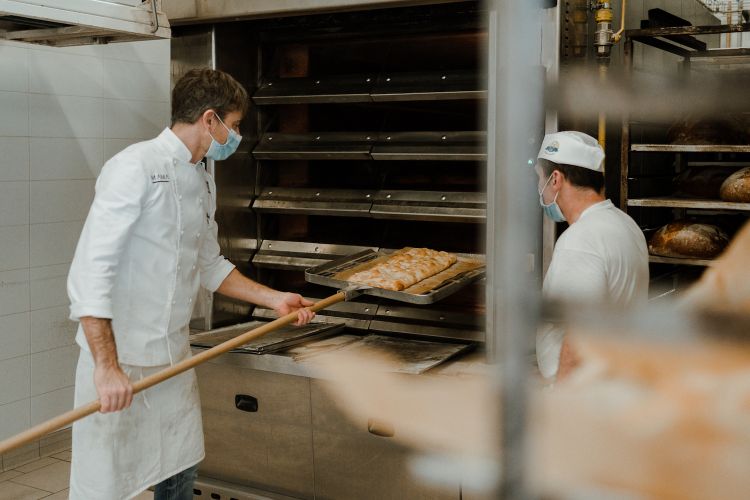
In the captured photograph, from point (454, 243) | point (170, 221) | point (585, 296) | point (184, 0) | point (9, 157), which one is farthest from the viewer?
point (9, 157)

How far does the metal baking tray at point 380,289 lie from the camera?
105 inches

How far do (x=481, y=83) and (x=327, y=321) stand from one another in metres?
1.16

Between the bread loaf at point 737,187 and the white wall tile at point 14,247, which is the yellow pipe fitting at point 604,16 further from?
the white wall tile at point 14,247

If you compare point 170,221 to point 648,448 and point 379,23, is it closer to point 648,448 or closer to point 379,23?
point 379,23

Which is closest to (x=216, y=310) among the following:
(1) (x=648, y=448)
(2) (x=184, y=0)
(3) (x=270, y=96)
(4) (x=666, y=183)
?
(3) (x=270, y=96)

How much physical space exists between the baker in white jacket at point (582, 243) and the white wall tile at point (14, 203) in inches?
103

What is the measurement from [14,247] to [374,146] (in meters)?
1.86

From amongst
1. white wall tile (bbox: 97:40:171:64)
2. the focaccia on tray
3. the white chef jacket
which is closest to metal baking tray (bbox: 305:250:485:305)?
the focaccia on tray

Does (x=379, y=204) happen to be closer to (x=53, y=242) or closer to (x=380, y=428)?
(x=380, y=428)

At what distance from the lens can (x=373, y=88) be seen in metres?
3.12

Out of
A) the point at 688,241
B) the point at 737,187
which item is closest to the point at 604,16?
the point at 737,187

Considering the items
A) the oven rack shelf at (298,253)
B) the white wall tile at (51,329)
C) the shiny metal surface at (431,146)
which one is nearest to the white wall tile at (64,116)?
the white wall tile at (51,329)

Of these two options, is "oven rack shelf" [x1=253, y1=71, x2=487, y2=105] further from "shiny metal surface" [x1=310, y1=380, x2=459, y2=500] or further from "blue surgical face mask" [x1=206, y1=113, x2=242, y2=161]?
"shiny metal surface" [x1=310, y1=380, x2=459, y2=500]

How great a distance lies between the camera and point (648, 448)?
625 mm
